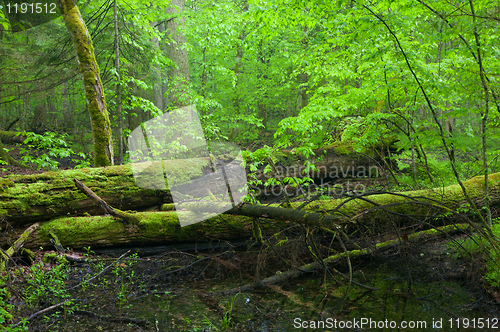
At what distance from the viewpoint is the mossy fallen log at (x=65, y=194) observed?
16.3 feet

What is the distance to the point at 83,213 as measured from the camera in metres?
5.50

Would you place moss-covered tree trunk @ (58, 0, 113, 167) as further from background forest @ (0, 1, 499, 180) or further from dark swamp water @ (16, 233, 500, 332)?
dark swamp water @ (16, 233, 500, 332)

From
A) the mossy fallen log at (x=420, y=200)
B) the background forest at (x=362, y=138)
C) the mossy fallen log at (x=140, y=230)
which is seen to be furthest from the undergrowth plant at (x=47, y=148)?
the mossy fallen log at (x=420, y=200)

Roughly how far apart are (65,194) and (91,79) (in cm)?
279

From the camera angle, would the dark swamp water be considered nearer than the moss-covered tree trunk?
Yes

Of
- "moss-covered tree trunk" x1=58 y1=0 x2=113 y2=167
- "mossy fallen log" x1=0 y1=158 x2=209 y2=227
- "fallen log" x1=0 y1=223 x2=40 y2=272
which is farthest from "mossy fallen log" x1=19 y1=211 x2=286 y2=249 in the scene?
"moss-covered tree trunk" x1=58 y1=0 x2=113 y2=167

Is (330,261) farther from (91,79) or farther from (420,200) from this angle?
(91,79)

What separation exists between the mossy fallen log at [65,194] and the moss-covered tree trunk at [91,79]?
1011mm

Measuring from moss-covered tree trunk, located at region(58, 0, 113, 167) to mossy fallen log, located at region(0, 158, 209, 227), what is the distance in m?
1.01

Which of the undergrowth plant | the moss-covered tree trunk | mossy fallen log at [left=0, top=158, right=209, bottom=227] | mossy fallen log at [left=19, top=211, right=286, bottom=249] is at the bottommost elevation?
mossy fallen log at [left=19, top=211, right=286, bottom=249]

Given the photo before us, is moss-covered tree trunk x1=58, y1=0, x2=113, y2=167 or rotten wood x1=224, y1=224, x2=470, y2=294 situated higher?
moss-covered tree trunk x1=58, y1=0, x2=113, y2=167

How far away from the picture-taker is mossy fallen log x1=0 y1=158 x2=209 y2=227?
4953 mm

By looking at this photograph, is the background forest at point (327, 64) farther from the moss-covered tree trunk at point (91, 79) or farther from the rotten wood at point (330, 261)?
the rotten wood at point (330, 261)

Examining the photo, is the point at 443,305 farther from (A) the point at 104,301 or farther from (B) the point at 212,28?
(B) the point at 212,28
